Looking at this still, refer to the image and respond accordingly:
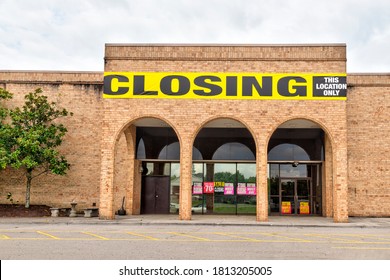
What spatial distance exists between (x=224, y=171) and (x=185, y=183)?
463cm

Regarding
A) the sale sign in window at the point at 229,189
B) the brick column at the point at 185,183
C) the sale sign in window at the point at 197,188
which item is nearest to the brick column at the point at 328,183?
the sale sign in window at the point at 229,189

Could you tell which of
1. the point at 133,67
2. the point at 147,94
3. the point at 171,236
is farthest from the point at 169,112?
the point at 171,236

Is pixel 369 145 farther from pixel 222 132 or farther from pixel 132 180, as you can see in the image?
pixel 132 180

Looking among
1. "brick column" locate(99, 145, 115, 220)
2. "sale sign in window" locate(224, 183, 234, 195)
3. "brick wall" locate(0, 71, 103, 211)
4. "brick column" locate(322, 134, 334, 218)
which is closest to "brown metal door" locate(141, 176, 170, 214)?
"brick wall" locate(0, 71, 103, 211)

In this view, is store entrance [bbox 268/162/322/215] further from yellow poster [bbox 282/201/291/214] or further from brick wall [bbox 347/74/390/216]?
brick wall [bbox 347/74/390/216]

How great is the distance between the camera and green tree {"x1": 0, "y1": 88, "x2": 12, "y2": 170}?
20.0 meters

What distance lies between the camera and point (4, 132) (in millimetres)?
20547

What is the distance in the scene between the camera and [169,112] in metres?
19.5

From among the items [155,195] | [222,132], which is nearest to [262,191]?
[222,132]

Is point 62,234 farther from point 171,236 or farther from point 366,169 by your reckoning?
point 366,169

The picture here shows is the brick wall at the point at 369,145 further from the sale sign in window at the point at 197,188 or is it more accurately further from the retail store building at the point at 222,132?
the sale sign in window at the point at 197,188

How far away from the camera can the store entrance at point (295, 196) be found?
74.8ft

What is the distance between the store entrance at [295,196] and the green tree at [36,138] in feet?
39.0
